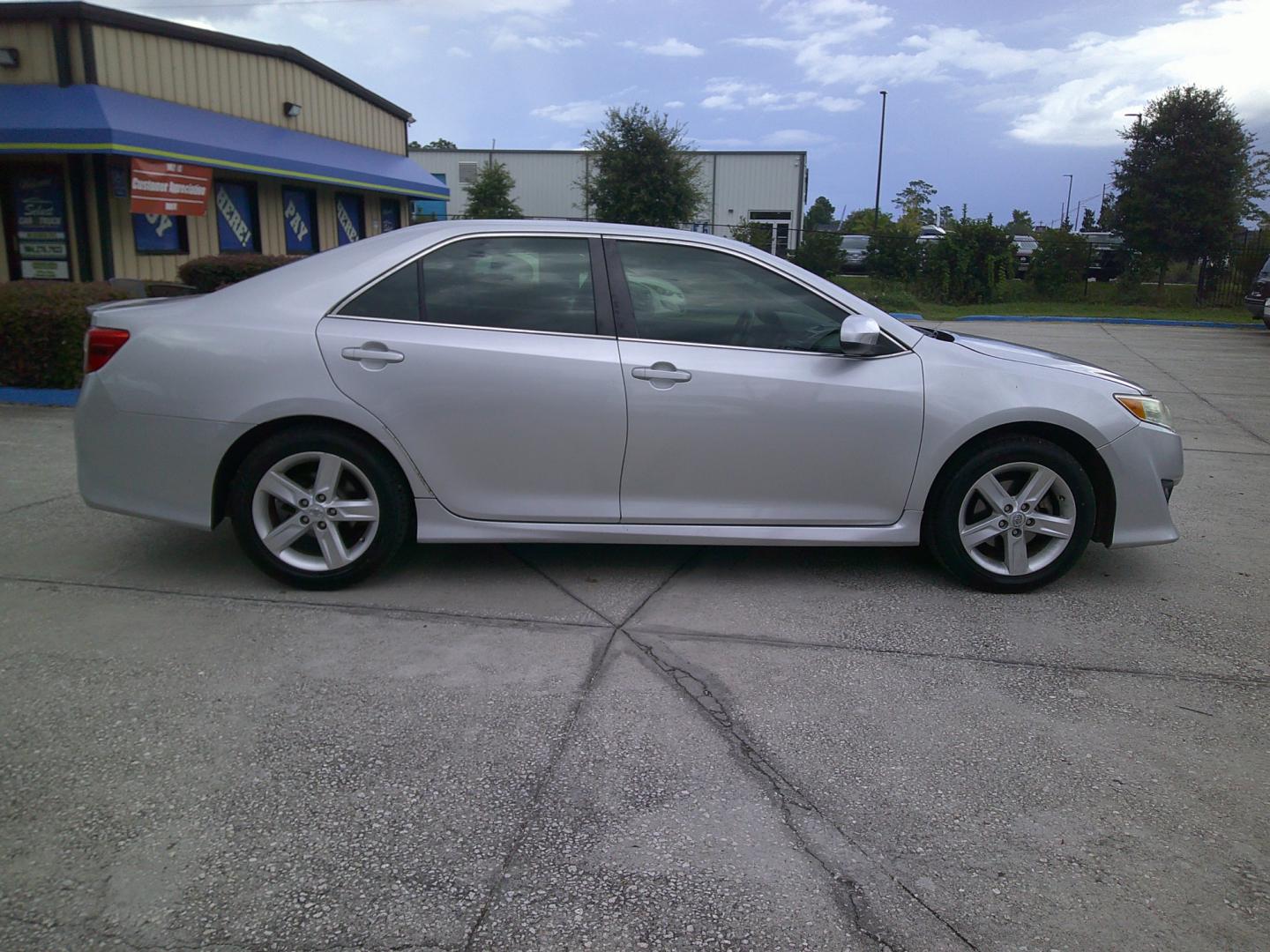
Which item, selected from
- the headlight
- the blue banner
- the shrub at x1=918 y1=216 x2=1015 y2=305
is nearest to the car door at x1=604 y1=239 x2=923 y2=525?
the headlight

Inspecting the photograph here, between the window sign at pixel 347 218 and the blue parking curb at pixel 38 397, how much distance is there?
1273 centimetres

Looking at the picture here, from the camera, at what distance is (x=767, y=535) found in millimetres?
4699

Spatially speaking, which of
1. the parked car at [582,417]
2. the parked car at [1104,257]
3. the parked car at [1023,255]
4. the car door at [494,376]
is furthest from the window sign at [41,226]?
the parked car at [1104,257]

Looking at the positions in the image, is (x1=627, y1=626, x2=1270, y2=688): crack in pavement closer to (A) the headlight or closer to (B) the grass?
(A) the headlight

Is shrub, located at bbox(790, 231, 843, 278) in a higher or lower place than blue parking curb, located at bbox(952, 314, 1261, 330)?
higher

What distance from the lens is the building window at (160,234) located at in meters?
15.0

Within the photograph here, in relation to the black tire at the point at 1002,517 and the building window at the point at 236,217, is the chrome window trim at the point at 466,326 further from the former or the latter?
the building window at the point at 236,217

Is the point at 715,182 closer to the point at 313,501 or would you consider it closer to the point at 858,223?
the point at 858,223

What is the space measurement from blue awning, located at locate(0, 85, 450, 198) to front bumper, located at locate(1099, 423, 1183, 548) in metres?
12.8

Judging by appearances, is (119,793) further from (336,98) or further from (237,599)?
(336,98)

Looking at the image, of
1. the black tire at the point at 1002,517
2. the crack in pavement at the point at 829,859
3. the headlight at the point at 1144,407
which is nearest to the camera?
the crack in pavement at the point at 829,859

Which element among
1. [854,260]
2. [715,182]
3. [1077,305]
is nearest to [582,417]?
[1077,305]

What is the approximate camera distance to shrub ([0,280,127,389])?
29.8 ft

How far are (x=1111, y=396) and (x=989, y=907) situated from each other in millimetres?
2946
